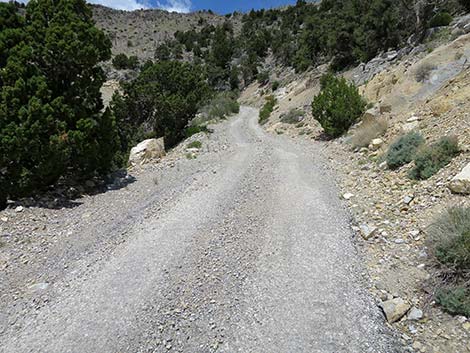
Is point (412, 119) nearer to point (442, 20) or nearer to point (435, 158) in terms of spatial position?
point (435, 158)

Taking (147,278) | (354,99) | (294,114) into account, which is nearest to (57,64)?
(147,278)

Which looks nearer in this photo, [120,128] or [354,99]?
[354,99]

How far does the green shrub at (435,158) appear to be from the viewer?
7.48 m

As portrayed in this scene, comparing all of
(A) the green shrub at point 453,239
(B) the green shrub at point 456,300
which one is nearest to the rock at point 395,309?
(B) the green shrub at point 456,300

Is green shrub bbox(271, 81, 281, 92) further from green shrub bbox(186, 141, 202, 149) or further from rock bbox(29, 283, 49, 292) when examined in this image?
rock bbox(29, 283, 49, 292)

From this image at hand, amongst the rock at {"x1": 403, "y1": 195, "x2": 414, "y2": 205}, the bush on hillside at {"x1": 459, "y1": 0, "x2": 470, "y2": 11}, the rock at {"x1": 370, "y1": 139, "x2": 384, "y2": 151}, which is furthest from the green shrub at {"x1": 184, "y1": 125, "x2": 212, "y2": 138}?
the bush on hillside at {"x1": 459, "y1": 0, "x2": 470, "y2": 11}

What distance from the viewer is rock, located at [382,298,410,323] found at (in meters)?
4.31

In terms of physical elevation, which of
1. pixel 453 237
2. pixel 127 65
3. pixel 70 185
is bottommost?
pixel 453 237

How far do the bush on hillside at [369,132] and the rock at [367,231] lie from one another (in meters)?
6.65

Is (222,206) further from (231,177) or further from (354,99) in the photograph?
(354,99)

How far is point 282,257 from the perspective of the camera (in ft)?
19.0

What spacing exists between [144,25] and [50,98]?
68.0m

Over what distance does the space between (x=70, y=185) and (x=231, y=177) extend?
4.89 m

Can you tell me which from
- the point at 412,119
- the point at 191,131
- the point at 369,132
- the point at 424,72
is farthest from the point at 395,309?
the point at 191,131
